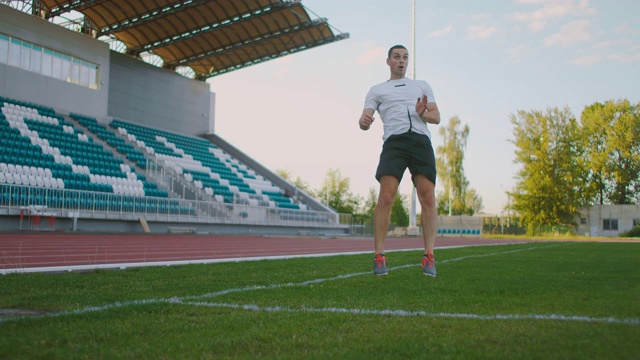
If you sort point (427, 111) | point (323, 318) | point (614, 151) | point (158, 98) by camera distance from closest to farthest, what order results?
point (323, 318) → point (427, 111) → point (158, 98) → point (614, 151)

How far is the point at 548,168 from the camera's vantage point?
43.2 metres

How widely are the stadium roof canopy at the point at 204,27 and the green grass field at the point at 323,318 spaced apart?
23.8 meters

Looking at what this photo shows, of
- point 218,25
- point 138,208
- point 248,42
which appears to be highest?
point 218,25

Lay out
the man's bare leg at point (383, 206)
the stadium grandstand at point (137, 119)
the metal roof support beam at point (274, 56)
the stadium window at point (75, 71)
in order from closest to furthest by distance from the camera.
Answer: the man's bare leg at point (383, 206)
the stadium grandstand at point (137, 119)
the stadium window at point (75, 71)
the metal roof support beam at point (274, 56)

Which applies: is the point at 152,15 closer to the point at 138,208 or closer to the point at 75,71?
the point at 75,71

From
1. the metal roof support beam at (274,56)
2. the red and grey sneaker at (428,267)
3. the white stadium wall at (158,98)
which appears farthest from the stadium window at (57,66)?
the red and grey sneaker at (428,267)

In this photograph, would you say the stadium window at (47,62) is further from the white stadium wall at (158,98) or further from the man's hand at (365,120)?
the man's hand at (365,120)

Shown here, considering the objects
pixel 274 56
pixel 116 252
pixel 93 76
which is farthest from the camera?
pixel 274 56

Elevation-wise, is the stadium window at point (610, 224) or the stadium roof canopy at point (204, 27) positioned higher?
the stadium roof canopy at point (204, 27)

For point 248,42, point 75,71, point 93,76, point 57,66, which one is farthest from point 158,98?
point 57,66

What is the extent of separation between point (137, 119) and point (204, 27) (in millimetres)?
6890

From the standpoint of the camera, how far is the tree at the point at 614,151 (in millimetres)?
52812

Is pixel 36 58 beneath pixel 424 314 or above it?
above

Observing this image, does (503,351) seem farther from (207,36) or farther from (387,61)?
(207,36)
